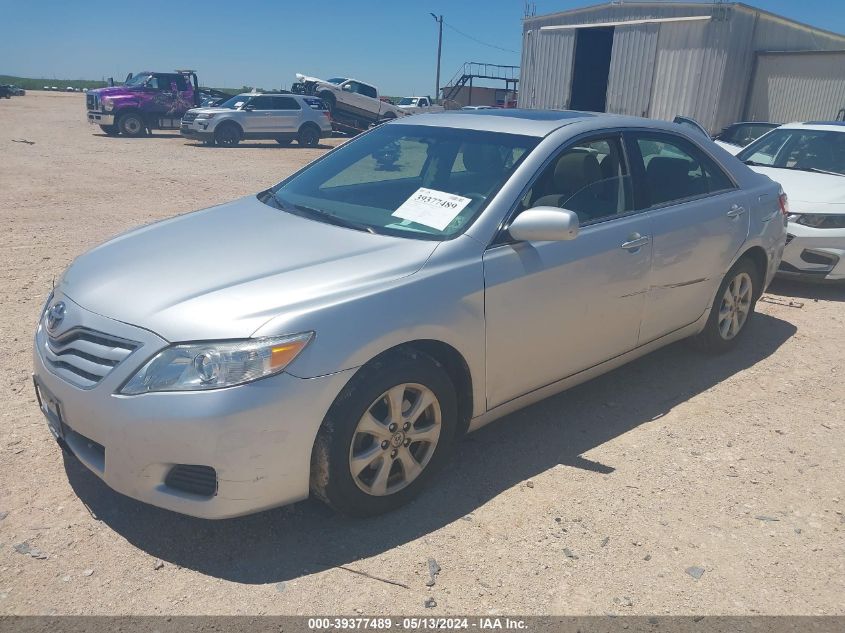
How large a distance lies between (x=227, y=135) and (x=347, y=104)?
623 cm

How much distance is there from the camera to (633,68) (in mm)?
19891

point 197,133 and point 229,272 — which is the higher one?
point 229,272

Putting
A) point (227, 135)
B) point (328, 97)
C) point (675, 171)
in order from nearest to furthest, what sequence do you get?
point (675, 171) < point (227, 135) < point (328, 97)

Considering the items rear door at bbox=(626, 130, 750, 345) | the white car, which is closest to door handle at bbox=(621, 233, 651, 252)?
rear door at bbox=(626, 130, 750, 345)

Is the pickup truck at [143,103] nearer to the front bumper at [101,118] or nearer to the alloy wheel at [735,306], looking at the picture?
the front bumper at [101,118]

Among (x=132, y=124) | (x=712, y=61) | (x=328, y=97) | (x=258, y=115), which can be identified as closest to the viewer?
(x=712, y=61)

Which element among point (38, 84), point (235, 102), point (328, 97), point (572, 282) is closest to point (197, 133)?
point (235, 102)

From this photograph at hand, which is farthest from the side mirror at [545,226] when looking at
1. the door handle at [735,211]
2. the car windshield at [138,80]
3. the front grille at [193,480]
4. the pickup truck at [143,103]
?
the car windshield at [138,80]

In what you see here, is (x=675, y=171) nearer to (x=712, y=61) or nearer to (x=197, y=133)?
(x=712, y=61)

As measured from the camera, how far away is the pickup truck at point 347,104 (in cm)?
2608

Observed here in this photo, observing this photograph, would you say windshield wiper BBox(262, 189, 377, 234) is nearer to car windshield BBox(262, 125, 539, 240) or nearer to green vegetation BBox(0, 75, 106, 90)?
car windshield BBox(262, 125, 539, 240)

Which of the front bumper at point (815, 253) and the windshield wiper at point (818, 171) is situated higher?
the windshield wiper at point (818, 171)

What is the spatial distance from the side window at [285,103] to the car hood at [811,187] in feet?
58.0

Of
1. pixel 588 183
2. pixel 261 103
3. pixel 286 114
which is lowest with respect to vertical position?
pixel 588 183
